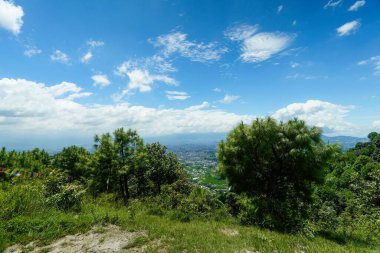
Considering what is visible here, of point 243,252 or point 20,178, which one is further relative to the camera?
point 20,178

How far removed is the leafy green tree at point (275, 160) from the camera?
14109 mm

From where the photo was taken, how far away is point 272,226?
10.7 m

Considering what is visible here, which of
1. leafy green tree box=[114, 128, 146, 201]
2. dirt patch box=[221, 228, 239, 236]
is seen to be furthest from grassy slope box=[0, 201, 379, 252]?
leafy green tree box=[114, 128, 146, 201]

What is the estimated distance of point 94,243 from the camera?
683 centimetres

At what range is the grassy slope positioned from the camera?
6629mm

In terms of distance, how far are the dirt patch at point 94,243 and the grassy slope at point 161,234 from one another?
0.29m

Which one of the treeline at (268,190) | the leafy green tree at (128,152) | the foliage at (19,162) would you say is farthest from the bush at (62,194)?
the foliage at (19,162)

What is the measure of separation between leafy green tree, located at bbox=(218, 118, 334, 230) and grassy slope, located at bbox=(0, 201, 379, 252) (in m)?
6.25

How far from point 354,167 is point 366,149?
2029cm

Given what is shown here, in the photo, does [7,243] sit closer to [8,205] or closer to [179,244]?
[8,205]

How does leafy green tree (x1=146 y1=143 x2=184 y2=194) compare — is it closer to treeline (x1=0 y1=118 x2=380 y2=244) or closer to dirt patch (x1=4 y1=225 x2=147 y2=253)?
treeline (x1=0 y1=118 x2=380 y2=244)

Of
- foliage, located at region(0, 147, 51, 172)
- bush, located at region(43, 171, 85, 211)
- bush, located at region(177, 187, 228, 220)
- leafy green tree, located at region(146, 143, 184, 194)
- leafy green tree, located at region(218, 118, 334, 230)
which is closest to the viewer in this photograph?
bush, located at region(43, 171, 85, 211)

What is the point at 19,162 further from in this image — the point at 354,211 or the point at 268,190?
the point at 354,211

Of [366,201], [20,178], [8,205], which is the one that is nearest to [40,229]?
[8,205]
